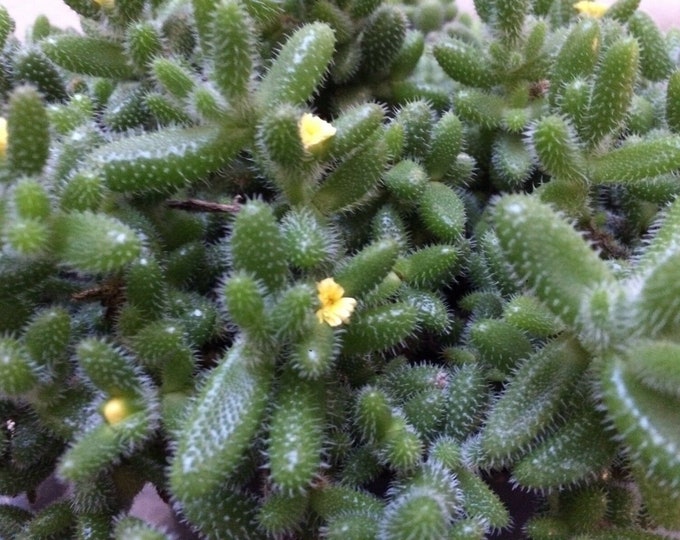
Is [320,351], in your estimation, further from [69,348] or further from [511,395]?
[69,348]

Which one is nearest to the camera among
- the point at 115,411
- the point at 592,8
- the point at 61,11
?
the point at 115,411

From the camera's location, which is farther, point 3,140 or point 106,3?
point 106,3

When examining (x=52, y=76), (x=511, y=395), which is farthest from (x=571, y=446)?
(x=52, y=76)

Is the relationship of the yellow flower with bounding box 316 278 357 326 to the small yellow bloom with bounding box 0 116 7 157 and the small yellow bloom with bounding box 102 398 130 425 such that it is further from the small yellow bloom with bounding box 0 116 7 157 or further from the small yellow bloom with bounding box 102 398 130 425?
the small yellow bloom with bounding box 0 116 7 157

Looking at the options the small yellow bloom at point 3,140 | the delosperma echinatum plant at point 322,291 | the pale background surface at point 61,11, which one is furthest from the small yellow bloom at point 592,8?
the small yellow bloom at point 3,140

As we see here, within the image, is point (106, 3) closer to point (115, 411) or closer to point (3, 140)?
point (3, 140)

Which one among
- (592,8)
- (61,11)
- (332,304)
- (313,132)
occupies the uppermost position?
(592,8)

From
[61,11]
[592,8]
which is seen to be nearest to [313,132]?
[592,8]

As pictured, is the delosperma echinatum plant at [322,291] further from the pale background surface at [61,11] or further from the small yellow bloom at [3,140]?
the pale background surface at [61,11]
